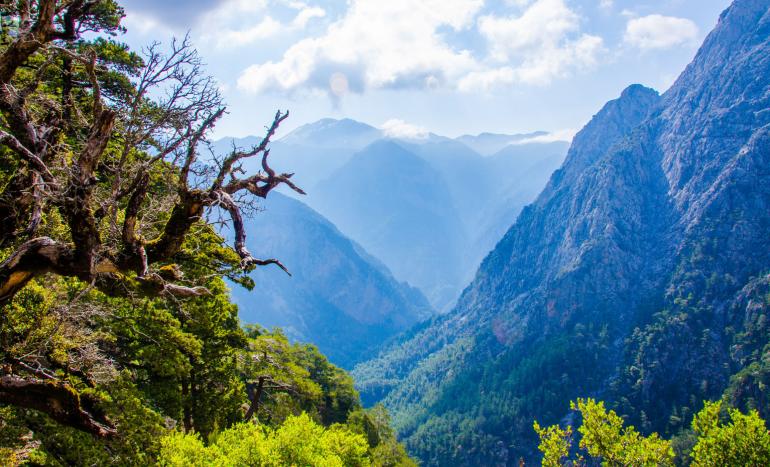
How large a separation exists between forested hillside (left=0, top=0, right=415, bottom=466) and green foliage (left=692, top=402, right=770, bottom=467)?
16.6 meters

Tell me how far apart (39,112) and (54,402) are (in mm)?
7138

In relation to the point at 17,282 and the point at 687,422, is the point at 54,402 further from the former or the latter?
the point at 687,422

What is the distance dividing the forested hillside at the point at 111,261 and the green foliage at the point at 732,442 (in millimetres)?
16637

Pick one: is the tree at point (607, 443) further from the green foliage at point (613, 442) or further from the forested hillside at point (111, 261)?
the forested hillside at point (111, 261)

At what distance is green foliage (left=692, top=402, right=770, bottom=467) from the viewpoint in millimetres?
21656

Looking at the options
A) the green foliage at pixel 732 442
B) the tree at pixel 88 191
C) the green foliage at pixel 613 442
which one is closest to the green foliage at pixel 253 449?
the tree at pixel 88 191

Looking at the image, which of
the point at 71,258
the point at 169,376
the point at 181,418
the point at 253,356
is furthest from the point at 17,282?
the point at 253,356

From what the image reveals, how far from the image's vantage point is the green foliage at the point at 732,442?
21.7 m

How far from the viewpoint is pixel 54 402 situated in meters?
11.5

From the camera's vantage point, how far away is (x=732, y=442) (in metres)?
22.0

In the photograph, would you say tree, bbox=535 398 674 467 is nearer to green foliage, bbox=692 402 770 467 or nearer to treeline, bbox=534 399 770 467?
treeline, bbox=534 399 770 467

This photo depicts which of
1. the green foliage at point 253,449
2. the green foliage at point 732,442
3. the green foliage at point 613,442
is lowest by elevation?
the green foliage at point 732,442

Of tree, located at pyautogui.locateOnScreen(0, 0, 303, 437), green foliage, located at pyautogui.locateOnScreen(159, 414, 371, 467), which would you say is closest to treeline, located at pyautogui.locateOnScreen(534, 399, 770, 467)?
green foliage, located at pyautogui.locateOnScreen(159, 414, 371, 467)

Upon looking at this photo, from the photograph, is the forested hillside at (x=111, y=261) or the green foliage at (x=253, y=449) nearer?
the forested hillside at (x=111, y=261)
